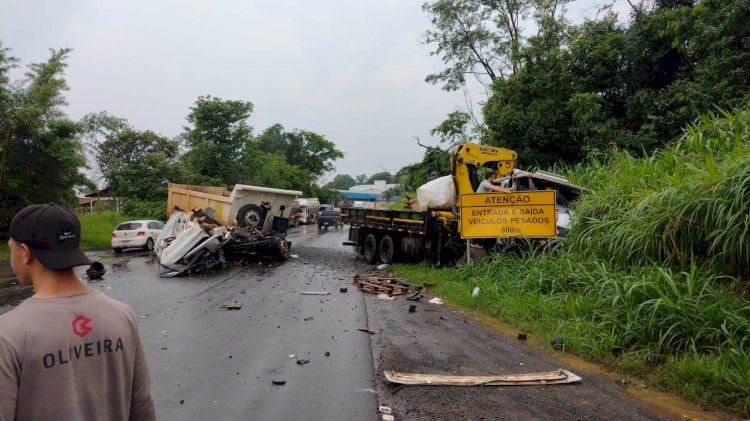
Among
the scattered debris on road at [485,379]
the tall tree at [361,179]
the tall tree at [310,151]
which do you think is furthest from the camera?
the tall tree at [361,179]

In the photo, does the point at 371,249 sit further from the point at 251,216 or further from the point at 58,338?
the point at 58,338

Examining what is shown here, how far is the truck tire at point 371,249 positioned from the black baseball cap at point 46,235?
14562 mm

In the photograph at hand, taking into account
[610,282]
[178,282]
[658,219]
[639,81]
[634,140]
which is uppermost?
[639,81]

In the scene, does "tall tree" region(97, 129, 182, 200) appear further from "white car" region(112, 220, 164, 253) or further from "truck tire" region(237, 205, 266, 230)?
"truck tire" region(237, 205, 266, 230)

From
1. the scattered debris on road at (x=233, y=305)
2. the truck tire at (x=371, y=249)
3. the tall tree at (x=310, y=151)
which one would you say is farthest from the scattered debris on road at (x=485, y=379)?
the tall tree at (x=310, y=151)

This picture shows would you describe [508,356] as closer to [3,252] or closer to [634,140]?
[634,140]

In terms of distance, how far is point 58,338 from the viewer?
1.79 m

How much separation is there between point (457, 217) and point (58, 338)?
1091 centimetres

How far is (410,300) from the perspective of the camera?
9.55m

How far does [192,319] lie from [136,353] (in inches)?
239

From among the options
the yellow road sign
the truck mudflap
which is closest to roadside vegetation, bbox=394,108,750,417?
the yellow road sign

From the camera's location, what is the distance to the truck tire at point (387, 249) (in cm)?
1511

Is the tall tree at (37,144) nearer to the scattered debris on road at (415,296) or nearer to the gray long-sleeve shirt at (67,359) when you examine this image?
the scattered debris on road at (415,296)

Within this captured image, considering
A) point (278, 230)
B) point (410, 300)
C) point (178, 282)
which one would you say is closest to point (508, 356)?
point (410, 300)
